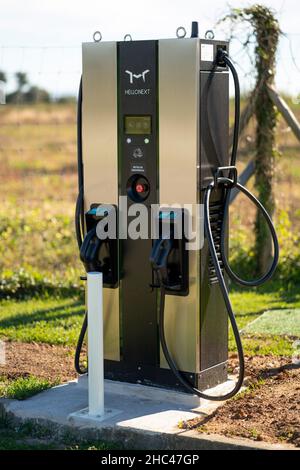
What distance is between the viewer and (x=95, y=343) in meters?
Answer: 4.91

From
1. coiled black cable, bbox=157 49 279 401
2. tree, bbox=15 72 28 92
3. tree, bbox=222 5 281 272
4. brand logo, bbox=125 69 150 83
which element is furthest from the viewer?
tree, bbox=15 72 28 92

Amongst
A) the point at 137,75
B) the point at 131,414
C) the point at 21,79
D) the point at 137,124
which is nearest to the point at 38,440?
the point at 131,414

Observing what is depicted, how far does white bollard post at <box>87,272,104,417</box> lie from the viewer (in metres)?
4.88

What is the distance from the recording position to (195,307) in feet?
16.5

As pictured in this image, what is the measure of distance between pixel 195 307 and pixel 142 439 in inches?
31.3

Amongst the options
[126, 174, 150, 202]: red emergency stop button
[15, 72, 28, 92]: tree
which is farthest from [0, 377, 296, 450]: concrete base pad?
[15, 72, 28, 92]: tree

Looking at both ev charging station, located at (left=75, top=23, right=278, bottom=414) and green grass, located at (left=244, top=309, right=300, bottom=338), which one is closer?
ev charging station, located at (left=75, top=23, right=278, bottom=414)

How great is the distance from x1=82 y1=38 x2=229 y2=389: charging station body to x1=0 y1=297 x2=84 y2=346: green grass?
135 centimetres

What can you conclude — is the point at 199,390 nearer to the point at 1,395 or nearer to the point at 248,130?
the point at 1,395

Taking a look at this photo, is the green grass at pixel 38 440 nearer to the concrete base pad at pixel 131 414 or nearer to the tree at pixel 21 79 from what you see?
the concrete base pad at pixel 131 414

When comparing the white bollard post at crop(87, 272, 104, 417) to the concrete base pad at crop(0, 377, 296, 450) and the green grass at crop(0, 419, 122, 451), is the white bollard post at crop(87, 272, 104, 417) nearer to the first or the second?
the concrete base pad at crop(0, 377, 296, 450)

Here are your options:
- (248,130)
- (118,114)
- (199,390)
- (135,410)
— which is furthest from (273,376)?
(248,130)

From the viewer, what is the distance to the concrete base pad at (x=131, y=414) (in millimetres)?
4582

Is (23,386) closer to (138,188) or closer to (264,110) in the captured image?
(138,188)
